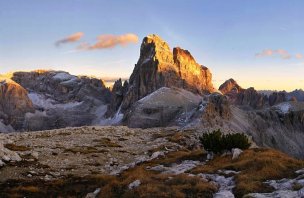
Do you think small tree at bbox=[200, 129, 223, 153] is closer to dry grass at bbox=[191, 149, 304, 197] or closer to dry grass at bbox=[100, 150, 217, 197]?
dry grass at bbox=[191, 149, 304, 197]

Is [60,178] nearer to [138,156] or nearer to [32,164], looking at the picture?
[32,164]

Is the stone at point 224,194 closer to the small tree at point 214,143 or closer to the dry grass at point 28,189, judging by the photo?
the dry grass at point 28,189

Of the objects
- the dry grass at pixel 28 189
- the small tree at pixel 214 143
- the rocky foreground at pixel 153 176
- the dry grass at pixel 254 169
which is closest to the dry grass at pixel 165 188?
the rocky foreground at pixel 153 176

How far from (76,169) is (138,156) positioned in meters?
10.5

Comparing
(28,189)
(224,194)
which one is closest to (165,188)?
(224,194)

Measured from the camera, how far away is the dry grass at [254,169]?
17.4 m

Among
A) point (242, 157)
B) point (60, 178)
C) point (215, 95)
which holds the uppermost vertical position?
point (215, 95)

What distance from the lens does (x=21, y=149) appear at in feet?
125

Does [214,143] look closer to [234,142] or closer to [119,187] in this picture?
[234,142]

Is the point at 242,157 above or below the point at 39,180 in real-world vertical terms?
above

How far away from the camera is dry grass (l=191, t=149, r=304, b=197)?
17.4 meters

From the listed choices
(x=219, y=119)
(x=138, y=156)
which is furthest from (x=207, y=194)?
(x=219, y=119)

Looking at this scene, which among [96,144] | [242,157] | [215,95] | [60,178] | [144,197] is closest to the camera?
[144,197]

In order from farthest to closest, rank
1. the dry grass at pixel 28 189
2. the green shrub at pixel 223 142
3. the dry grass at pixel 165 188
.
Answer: the green shrub at pixel 223 142 < the dry grass at pixel 28 189 < the dry grass at pixel 165 188
